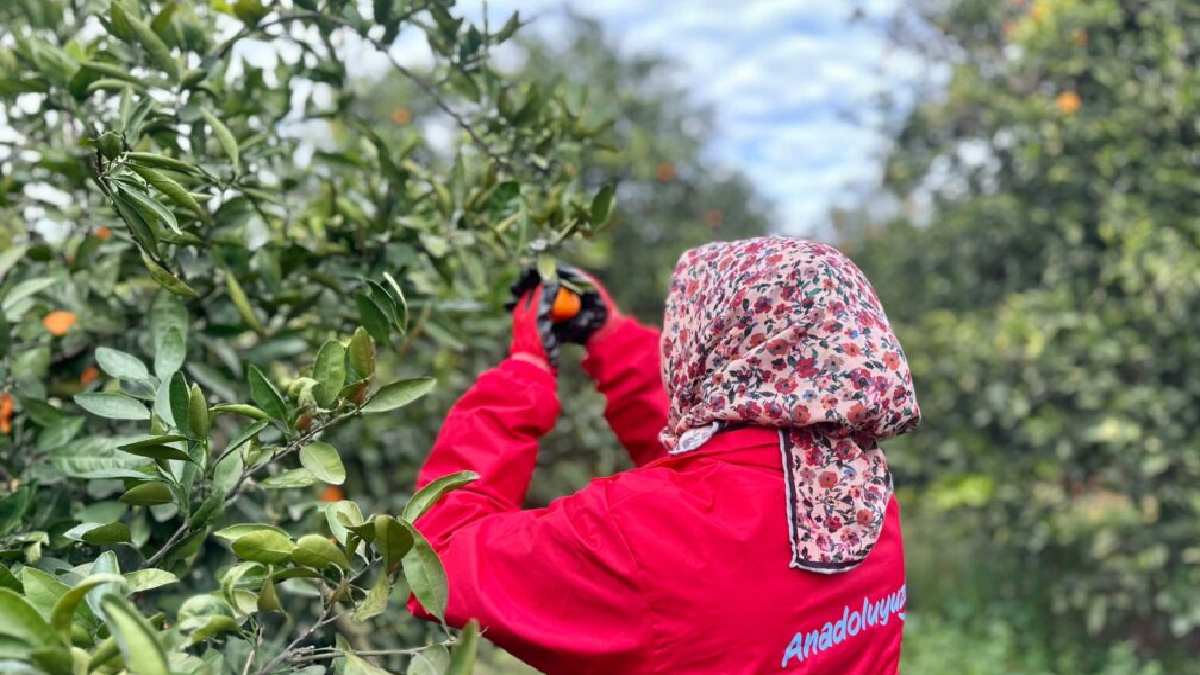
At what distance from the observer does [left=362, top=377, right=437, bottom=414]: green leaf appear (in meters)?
1.11

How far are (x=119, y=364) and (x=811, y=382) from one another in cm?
82

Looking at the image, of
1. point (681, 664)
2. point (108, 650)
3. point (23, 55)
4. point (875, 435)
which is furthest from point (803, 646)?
point (23, 55)

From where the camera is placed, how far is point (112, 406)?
1168mm

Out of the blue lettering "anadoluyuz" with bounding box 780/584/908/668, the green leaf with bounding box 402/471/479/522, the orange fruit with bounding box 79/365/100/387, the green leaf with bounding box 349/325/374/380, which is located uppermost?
the green leaf with bounding box 349/325/374/380

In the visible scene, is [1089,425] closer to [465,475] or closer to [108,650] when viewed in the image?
[465,475]

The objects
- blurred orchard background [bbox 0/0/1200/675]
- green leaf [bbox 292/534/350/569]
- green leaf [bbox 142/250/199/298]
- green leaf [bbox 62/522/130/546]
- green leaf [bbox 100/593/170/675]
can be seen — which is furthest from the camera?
blurred orchard background [bbox 0/0/1200/675]

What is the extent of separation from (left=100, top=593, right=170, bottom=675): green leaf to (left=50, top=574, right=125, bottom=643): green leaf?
0.02 meters

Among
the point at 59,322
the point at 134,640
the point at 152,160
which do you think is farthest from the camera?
the point at 59,322

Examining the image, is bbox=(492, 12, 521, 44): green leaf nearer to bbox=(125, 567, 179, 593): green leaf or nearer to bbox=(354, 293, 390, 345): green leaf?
bbox=(354, 293, 390, 345): green leaf

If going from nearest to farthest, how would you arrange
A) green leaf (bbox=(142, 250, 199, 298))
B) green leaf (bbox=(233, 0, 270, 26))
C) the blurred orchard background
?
green leaf (bbox=(142, 250, 199, 298)) → green leaf (bbox=(233, 0, 270, 26)) → the blurred orchard background

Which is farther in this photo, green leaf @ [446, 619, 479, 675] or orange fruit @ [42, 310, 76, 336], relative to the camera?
orange fruit @ [42, 310, 76, 336]

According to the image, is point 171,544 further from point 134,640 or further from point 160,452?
point 134,640

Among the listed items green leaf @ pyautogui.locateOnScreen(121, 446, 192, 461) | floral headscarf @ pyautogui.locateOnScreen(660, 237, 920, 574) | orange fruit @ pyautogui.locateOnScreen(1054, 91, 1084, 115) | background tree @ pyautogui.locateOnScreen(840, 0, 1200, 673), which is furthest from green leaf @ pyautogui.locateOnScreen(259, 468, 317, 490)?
orange fruit @ pyautogui.locateOnScreen(1054, 91, 1084, 115)

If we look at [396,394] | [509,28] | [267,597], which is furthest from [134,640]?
[509,28]
